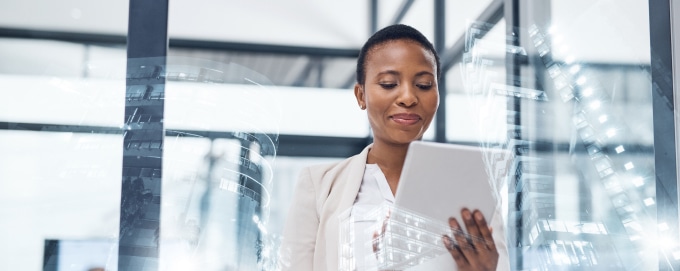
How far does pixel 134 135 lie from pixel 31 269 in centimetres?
28

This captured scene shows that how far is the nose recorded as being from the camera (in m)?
0.72

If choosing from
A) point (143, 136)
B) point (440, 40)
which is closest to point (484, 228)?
point (143, 136)

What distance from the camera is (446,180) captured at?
2.19 feet

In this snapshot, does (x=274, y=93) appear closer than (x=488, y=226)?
No

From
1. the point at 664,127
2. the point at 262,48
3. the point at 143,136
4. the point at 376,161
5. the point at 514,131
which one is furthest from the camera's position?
the point at 262,48

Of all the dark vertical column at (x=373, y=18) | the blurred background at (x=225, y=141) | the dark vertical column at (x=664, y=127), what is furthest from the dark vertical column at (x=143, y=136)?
the dark vertical column at (x=664, y=127)

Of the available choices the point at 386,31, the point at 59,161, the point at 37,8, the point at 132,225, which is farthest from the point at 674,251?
the point at 37,8

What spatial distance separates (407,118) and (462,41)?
0.81 meters

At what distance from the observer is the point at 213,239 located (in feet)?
3.71

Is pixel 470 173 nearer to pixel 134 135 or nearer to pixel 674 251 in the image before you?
pixel 674 251

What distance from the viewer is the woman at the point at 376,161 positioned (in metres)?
0.72

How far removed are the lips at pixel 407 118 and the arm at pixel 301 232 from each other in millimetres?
128

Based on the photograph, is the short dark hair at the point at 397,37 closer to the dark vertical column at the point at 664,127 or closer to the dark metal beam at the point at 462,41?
the dark vertical column at the point at 664,127

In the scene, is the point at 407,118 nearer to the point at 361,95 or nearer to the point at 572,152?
the point at 361,95
